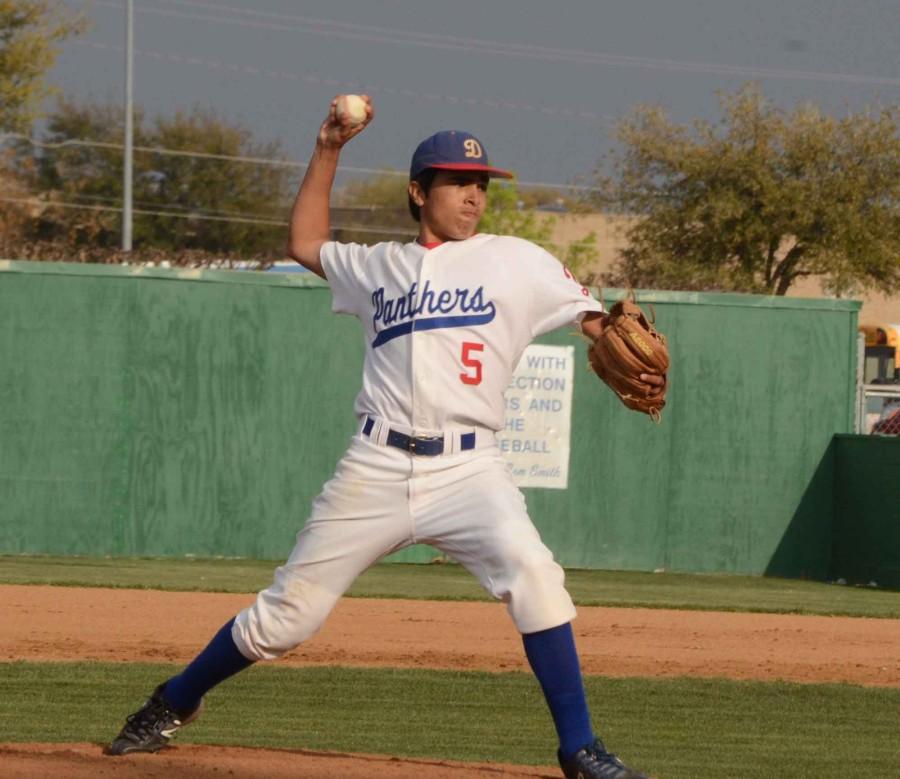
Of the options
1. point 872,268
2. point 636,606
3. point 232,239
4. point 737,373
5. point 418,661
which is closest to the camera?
point 418,661

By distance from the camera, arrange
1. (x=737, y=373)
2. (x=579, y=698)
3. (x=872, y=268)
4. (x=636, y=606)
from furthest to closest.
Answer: (x=872, y=268) → (x=737, y=373) → (x=636, y=606) → (x=579, y=698)

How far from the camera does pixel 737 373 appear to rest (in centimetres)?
1433

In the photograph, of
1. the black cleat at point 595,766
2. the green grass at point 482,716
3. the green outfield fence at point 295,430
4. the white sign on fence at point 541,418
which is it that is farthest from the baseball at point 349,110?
the white sign on fence at point 541,418

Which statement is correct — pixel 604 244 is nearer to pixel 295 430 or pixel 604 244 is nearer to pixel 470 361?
pixel 295 430

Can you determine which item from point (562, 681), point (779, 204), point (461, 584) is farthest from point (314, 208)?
point (779, 204)

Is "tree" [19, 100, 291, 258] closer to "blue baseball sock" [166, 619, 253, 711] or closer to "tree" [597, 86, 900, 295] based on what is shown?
"tree" [597, 86, 900, 295]

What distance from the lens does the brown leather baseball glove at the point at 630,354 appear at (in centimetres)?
485

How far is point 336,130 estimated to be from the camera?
505 cm

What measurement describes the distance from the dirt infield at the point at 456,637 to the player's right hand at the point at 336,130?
3.80 metres

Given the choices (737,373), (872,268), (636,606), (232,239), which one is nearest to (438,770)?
(636,606)

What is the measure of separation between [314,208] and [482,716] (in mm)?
2714

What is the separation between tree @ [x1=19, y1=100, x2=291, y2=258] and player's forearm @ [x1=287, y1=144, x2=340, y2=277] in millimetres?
50053

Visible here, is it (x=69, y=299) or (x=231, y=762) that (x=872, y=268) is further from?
(x=231, y=762)

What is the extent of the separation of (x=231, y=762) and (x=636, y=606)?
6.35 meters
